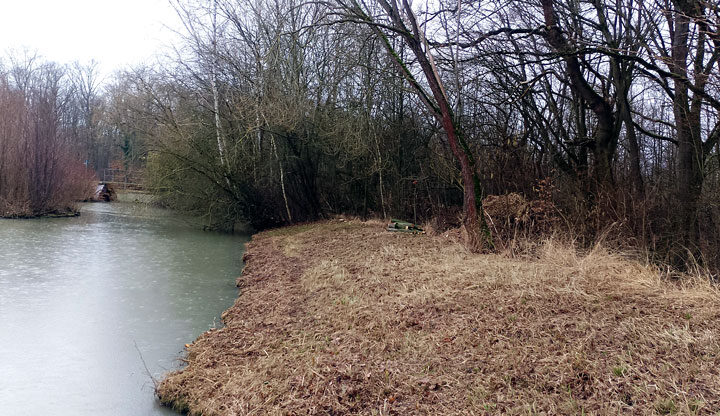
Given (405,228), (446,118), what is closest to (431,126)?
(405,228)

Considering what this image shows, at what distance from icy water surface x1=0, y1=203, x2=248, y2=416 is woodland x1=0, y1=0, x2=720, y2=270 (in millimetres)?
3898

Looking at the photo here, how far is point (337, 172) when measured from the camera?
18547mm

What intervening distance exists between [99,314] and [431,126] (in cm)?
1020

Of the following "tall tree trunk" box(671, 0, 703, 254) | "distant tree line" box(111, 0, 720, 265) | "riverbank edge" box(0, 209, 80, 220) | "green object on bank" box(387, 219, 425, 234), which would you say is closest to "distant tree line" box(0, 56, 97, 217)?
"riverbank edge" box(0, 209, 80, 220)

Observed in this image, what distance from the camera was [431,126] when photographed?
1524 cm

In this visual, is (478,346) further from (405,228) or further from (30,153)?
(30,153)

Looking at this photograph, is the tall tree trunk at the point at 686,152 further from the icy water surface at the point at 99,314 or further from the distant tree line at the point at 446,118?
the icy water surface at the point at 99,314

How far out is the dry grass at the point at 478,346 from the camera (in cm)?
354

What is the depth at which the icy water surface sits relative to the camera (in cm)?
507

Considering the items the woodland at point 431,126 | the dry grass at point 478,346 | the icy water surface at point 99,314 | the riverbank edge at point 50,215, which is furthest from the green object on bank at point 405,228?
the riverbank edge at point 50,215

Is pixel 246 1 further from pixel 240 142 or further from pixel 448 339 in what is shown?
pixel 448 339

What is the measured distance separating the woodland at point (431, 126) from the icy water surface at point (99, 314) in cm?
390

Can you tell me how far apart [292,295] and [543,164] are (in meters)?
6.00

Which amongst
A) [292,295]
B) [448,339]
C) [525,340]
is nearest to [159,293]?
[292,295]
